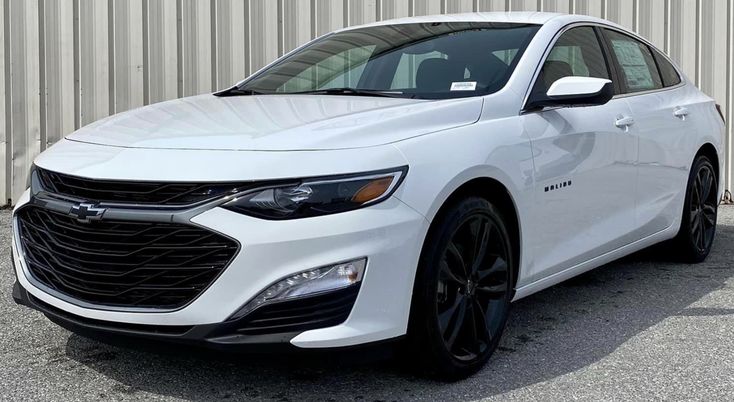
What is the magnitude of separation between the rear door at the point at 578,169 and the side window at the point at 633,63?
20 centimetres

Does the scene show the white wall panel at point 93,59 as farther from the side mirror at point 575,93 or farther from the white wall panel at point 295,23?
the side mirror at point 575,93

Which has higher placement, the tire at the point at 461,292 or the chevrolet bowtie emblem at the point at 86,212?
the chevrolet bowtie emblem at the point at 86,212

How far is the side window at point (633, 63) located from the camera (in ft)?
16.8

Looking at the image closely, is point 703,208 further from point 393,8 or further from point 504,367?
point 393,8

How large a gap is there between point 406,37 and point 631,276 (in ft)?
6.91

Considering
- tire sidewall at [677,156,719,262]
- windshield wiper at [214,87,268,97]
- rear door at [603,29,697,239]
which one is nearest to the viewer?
windshield wiper at [214,87,268,97]

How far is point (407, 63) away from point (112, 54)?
429 centimetres

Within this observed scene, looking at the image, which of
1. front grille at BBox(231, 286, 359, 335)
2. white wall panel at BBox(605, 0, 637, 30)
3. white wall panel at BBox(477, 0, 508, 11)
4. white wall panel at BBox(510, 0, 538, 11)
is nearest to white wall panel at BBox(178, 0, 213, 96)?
white wall panel at BBox(477, 0, 508, 11)

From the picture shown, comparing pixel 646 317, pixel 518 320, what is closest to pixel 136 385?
pixel 518 320

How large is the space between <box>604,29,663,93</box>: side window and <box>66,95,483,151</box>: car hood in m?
1.61

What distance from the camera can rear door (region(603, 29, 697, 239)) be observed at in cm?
495

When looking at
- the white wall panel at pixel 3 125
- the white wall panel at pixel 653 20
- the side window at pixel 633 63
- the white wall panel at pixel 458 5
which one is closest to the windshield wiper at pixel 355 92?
the side window at pixel 633 63

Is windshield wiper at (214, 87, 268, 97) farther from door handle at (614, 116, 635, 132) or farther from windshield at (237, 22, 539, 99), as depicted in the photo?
door handle at (614, 116, 635, 132)

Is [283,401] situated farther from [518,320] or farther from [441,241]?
[518,320]
